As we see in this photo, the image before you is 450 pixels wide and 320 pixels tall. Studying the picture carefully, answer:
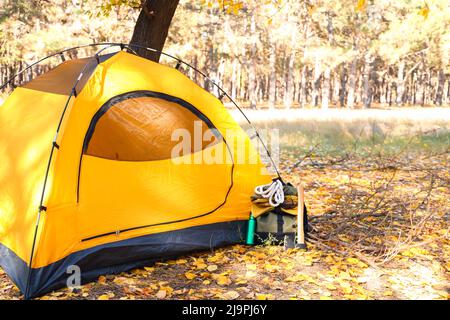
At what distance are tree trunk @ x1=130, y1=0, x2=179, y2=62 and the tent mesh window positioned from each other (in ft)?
6.97

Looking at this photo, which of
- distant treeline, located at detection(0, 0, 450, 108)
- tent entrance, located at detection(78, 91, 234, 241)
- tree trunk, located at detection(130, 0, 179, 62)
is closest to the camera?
tent entrance, located at detection(78, 91, 234, 241)

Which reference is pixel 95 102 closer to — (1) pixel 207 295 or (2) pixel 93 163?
(2) pixel 93 163

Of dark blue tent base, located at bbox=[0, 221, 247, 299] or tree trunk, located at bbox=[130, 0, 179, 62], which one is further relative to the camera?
tree trunk, located at bbox=[130, 0, 179, 62]

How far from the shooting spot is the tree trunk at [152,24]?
6598 mm

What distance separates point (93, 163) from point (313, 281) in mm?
2432

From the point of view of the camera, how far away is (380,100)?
57969mm

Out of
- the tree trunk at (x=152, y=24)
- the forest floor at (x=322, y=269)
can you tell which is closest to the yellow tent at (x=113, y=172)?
the forest floor at (x=322, y=269)

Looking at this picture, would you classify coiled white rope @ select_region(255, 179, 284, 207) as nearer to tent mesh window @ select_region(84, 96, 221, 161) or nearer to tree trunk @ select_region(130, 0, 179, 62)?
tent mesh window @ select_region(84, 96, 221, 161)

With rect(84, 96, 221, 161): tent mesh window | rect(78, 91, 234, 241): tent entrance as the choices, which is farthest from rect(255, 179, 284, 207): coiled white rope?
rect(84, 96, 221, 161): tent mesh window

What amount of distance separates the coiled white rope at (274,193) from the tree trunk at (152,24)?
9.82 feet

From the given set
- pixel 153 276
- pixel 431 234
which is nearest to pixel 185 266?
pixel 153 276

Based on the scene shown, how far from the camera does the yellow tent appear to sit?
402 centimetres

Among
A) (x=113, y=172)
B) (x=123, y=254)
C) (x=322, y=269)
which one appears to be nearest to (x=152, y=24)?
(x=113, y=172)

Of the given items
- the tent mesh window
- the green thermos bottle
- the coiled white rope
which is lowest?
the green thermos bottle
